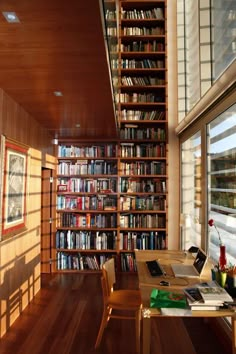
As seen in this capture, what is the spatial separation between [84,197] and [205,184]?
2.41 meters

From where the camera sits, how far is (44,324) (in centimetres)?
326

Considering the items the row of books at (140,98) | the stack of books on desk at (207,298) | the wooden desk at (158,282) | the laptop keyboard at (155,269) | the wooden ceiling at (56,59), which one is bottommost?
the wooden desk at (158,282)

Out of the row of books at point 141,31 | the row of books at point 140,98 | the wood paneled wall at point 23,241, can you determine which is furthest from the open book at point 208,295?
the row of books at point 141,31

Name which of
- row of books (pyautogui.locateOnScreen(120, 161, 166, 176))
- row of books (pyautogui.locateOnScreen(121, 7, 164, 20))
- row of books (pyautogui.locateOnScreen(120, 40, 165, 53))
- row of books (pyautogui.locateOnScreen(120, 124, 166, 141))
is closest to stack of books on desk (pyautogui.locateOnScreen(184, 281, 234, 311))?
row of books (pyautogui.locateOnScreen(120, 161, 166, 176))

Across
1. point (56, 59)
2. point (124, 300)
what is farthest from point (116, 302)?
point (56, 59)

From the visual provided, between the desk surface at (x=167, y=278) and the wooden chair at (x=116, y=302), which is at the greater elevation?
the desk surface at (x=167, y=278)

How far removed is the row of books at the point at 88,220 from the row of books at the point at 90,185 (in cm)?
46

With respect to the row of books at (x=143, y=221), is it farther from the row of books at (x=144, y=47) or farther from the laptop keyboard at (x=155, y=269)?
the row of books at (x=144, y=47)

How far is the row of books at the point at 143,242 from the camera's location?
203 inches

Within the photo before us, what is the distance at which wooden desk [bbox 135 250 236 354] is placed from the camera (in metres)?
1.81

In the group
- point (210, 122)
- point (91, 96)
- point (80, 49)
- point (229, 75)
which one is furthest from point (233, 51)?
point (80, 49)

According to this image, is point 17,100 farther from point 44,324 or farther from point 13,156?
point 44,324

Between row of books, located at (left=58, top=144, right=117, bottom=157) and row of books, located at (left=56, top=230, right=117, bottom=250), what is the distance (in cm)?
143

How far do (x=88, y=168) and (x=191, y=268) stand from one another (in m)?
2.97
